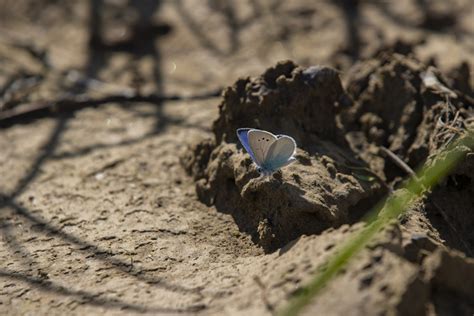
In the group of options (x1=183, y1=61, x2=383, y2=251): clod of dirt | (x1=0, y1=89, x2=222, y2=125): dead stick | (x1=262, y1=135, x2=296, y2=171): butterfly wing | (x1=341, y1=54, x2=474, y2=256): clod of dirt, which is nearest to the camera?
(x1=262, y1=135, x2=296, y2=171): butterfly wing

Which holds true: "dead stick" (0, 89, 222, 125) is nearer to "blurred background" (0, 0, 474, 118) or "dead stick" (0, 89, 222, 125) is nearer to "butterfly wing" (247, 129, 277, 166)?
"blurred background" (0, 0, 474, 118)

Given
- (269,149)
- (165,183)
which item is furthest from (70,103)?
(269,149)

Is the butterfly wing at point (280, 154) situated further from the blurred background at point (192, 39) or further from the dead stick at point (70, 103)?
the blurred background at point (192, 39)

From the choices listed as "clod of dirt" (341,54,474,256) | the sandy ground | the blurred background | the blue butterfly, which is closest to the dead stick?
the sandy ground

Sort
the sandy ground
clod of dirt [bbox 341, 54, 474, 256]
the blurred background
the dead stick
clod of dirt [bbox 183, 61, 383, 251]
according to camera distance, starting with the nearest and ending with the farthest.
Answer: the sandy ground, clod of dirt [bbox 183, 61, 383, 251], clod of dirt [bbox 341, 54, 474, 256], the dead stick, the blurred background

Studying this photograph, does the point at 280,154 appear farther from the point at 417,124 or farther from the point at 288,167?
the point at 417,124
